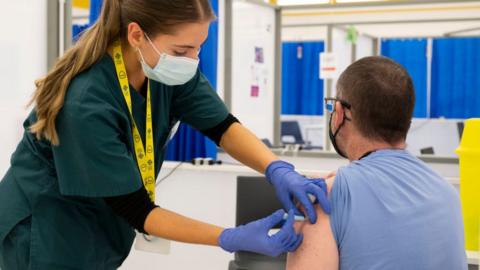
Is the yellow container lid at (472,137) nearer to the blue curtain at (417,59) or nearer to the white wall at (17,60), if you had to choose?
the white wall at (17,60)

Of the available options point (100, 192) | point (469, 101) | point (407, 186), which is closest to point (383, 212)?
point (407, 186)

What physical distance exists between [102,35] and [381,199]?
0.72m

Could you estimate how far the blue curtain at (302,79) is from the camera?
7820mm

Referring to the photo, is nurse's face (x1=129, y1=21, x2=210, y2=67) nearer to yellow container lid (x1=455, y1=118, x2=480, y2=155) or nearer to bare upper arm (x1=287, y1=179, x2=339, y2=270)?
bare upper arm (x1=287, y1=179, x2=339, y2=270)

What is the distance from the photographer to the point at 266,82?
4547 millimetres

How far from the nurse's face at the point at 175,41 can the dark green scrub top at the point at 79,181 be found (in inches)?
3.4

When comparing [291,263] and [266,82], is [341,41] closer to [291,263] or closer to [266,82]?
[266,82]

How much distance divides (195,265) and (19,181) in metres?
1.90

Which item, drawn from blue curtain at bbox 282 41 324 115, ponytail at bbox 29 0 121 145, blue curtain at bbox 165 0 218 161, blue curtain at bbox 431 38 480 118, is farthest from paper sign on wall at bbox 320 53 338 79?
ponytail at bbox 29 0 121 145

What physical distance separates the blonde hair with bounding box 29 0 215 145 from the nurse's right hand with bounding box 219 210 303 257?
0.42 metres

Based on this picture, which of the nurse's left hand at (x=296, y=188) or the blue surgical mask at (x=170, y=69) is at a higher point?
the blue surgical mask at (x=170, y=69)

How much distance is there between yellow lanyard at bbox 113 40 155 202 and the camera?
1.49m

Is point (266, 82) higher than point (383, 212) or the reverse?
higher

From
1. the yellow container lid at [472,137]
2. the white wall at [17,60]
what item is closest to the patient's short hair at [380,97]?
the yellow container lid at [472,137]
